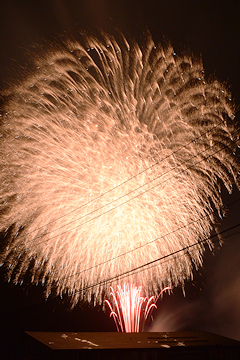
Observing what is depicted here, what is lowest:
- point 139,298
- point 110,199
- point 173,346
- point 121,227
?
point 173,346

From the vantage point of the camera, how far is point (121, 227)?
46.3 ft

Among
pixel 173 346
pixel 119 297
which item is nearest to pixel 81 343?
pixel 173 346

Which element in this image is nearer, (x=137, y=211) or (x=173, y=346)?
(x=173, y=346)

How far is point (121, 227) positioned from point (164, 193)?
2448mm

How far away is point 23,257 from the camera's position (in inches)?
660

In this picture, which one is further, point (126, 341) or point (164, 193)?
point (164, 193)

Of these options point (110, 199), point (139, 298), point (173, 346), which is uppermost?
point (110, 199)

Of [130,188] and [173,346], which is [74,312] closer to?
[173,346]

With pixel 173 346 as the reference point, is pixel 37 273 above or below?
above

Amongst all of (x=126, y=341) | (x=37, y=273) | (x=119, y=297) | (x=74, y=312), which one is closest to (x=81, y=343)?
(x=126, y=341)

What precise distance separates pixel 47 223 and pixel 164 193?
5491mm

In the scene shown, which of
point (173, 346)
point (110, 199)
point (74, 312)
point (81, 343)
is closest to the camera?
point (81, 343)

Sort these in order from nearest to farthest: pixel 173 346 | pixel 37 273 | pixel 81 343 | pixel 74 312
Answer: pixel 81 343 < pixel 173 346 < pixel 37 273 < pixel 74 312

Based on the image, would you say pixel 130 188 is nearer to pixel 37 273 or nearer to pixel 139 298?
pixel 139 298
